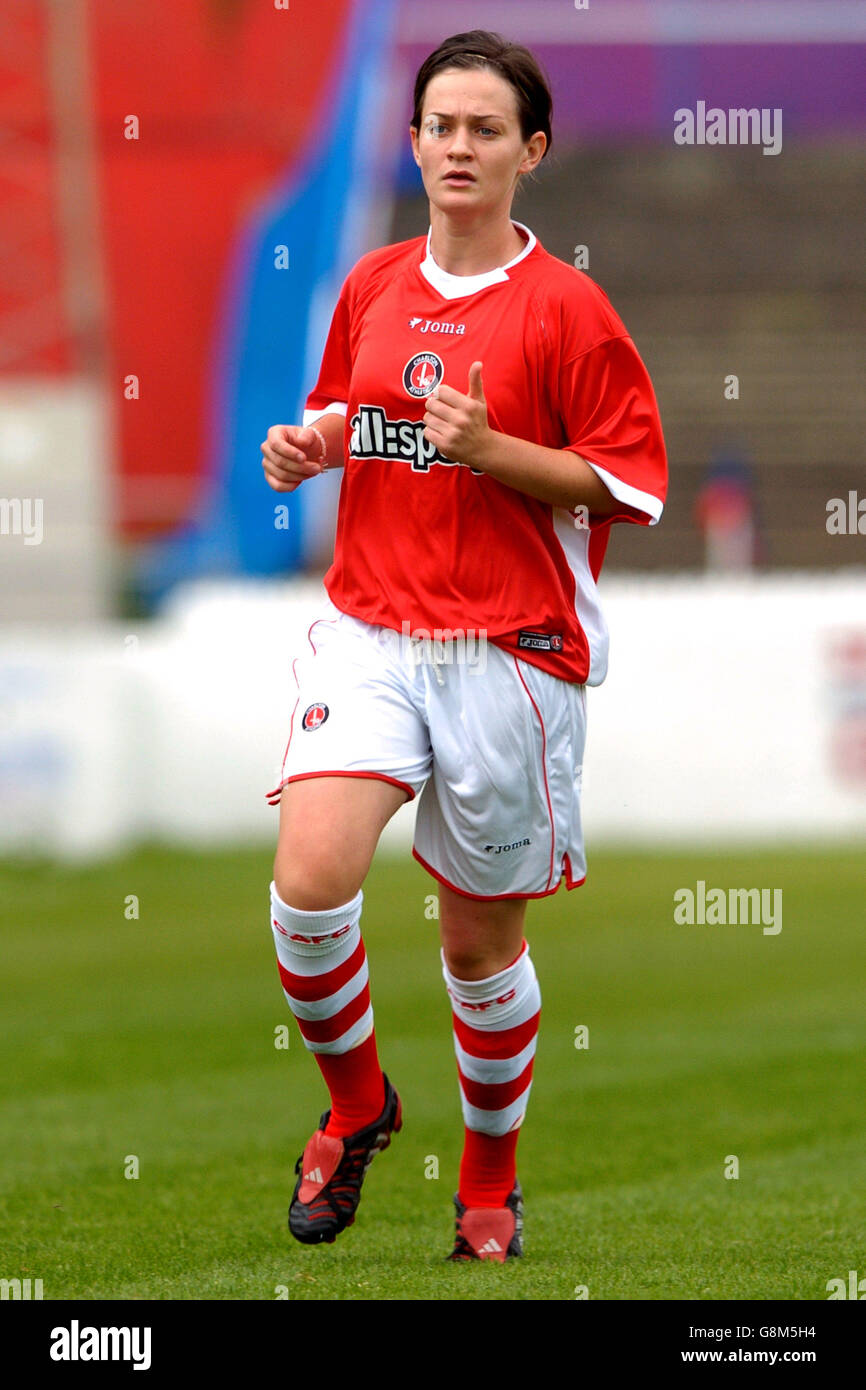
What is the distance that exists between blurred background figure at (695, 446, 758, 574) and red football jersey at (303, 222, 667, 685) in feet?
57.6

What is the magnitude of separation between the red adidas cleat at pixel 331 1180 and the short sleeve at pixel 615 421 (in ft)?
5.30

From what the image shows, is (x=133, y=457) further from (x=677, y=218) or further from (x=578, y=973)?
(x=578, y=973)

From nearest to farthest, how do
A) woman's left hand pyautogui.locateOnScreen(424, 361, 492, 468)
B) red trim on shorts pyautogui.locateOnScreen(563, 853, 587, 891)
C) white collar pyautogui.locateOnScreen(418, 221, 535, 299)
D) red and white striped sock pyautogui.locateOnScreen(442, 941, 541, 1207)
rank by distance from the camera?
1. woman's left hand pyautogui.locateOnScreen(424, 361, 492, 468)
2. white collar pyautogui.locateOnScreen(418, 221, 535, 299)
3. red trim on shorts pyautogui.locateOnScreen(563, 853, 587, 891)
4. red and white striped sock pyautogui.locateOnScreen(442, 941, 541, 1207)

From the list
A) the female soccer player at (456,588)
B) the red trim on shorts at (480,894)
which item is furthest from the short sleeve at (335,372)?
the red trim on shorts at (480,894)

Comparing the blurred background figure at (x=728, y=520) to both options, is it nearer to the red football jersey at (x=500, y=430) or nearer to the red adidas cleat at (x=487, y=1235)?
the red adidas cleat at (x=487, y=1235)

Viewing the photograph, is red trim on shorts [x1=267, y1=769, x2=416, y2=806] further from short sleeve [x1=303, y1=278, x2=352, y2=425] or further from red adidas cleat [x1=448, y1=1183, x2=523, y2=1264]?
red adidas cleat [x1=448, y1=1183, x2=523, y2=1264]

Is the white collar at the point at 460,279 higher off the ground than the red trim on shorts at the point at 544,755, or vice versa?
the white collar at the point at 460,279

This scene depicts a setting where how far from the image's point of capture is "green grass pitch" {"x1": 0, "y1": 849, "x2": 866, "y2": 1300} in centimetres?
540

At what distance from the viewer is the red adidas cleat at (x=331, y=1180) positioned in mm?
5172

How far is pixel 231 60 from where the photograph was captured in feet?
87.6

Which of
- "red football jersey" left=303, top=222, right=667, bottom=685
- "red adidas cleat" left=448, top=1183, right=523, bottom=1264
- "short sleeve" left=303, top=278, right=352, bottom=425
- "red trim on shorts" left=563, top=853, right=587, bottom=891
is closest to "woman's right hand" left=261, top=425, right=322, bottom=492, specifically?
"red football jersey" left=303, top=222, right=667, bottom=685

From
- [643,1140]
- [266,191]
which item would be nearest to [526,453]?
[643,1140]

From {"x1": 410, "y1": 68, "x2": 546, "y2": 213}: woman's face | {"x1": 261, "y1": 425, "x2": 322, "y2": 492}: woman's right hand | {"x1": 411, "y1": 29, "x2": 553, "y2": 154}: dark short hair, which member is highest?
{"x1": 411, "y1": 29, "x2": 553, "y2": 154}: dark short hair

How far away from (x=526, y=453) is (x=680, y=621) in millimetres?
10942
